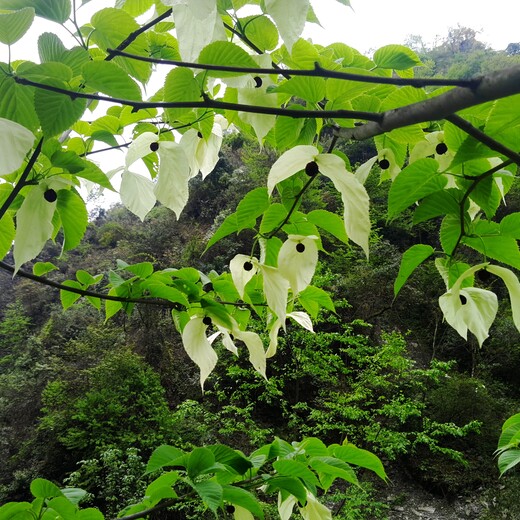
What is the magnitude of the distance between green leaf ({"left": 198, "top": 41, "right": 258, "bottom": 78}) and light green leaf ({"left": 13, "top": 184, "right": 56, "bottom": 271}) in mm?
Result: 124

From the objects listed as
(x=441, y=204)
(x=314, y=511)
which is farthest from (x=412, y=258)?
(x=314, y=511)

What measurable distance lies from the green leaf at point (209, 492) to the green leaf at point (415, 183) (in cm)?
25

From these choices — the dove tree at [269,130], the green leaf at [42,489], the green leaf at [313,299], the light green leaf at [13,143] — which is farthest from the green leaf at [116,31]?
the green leaf at [42,489]

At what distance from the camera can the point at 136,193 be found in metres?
0.38

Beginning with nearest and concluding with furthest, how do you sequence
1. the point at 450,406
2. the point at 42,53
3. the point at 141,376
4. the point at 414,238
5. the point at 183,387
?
the point at 42,53
the point at 450,406
the point at 141,376
the point at 183,387
the point at 414,238

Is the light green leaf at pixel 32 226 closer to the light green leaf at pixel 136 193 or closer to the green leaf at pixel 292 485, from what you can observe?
the light green leaf at pixel 136 193

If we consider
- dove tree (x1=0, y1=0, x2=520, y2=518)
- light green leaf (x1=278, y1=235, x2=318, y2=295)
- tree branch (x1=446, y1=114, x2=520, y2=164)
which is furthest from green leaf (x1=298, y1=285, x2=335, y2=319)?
tree branch (x1=446, y1=114, x2=520, y2=164)

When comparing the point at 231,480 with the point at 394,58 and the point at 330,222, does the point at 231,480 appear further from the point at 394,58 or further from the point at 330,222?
the point at 394,58

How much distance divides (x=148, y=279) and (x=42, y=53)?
8.1 inches

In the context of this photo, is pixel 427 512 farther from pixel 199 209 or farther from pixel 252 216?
pixel 199 209

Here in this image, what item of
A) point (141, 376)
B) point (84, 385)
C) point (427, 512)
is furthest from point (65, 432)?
point (427, 512)

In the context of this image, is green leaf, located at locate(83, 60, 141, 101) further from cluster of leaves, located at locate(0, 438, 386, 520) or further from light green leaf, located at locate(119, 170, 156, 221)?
cluster of leaves, located at locate(0, 438, 386, 520)

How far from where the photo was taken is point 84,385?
3529mm

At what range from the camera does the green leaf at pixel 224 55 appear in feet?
0.75
